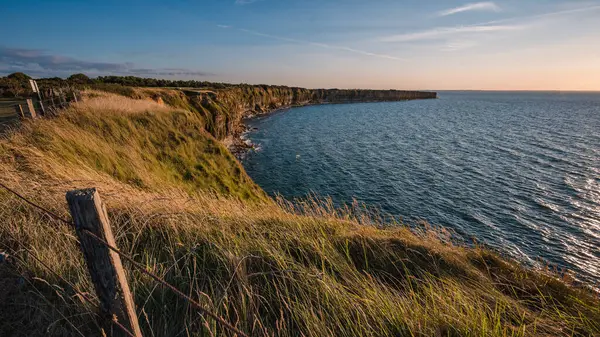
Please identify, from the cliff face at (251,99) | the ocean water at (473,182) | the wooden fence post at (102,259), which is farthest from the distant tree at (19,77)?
the wooden fence post at (102,259)

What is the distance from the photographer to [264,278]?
379cm

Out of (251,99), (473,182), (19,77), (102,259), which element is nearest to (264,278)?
(102,259)

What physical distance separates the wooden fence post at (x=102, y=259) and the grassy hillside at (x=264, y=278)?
1.26 ft

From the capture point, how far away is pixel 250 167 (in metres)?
32.9

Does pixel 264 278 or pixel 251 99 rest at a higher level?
pixel 264 278

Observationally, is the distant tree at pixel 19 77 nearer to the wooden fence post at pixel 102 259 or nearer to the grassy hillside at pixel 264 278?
the grassy hillside at pixel 264 278

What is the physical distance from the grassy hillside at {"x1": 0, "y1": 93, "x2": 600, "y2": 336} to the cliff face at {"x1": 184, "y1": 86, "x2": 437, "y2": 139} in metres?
35.1

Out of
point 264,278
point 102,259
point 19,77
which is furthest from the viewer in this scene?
point 19,77

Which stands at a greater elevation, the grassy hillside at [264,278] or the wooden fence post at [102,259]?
the wooden fence post at [102,259]

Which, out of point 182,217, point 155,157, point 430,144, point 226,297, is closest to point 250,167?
point 155,157

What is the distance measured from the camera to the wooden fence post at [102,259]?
210cm

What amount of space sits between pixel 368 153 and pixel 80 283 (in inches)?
1576

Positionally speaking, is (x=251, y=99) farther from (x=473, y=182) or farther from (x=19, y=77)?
(x=473, y=182)

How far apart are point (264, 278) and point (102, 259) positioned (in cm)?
212
